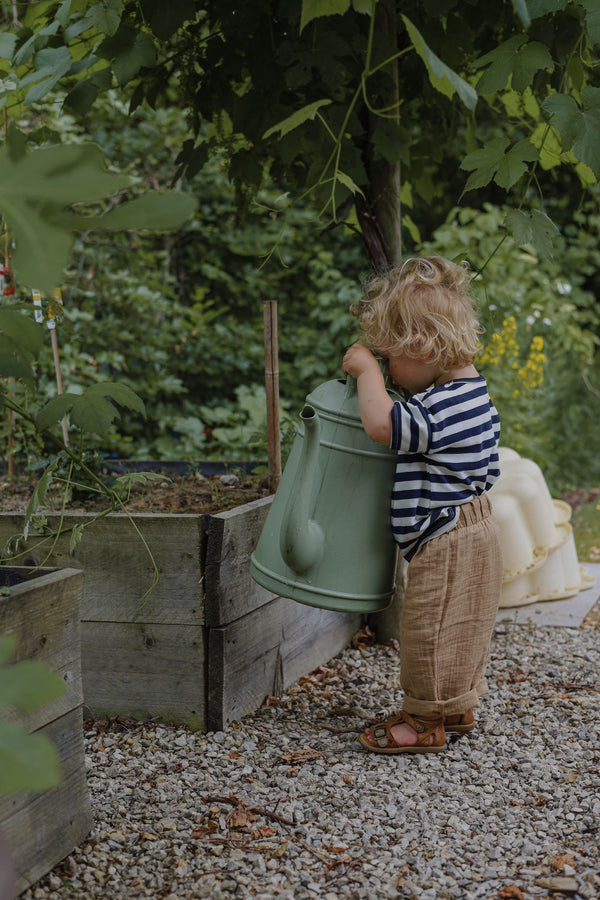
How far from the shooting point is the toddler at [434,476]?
1709 mm

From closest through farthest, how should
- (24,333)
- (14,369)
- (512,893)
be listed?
1. (24,333)
2. (14,369)
3. (512,893)

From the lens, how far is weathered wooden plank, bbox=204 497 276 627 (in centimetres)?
181

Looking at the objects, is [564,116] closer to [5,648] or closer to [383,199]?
[383,199]

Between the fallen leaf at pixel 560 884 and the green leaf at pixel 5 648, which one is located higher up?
the green leaf at pixel 5 648

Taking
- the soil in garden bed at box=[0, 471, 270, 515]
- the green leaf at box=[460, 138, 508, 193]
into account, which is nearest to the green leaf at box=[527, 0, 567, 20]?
the green leaf at box=[460, 138, 508, 193]

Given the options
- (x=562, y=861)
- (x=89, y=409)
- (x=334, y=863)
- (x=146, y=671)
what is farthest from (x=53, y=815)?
(x=562, y=861)

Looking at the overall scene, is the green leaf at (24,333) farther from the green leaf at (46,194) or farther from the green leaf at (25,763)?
the green leaf at (25,763)

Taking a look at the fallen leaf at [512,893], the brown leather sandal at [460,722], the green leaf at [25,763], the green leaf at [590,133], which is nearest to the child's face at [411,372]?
the green leaf at [590,133]

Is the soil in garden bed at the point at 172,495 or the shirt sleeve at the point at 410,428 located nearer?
the shirt sleeve at the point at 410,428

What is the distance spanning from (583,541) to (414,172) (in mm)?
2030

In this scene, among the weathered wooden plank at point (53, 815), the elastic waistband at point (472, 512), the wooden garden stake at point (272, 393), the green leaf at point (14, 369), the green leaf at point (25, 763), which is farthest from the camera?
the wooden garden stake at point (272, 393)

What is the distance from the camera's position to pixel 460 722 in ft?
6.21

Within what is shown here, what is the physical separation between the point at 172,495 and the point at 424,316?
0.84 m

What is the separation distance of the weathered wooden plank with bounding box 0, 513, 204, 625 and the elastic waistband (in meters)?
0.52
